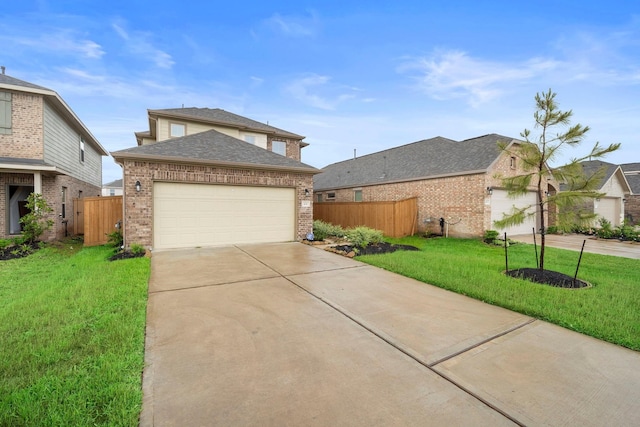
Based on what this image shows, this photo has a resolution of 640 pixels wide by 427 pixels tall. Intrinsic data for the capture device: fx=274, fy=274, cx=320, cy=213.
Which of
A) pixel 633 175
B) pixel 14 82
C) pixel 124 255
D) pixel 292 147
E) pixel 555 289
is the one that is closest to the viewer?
pixel 555 289

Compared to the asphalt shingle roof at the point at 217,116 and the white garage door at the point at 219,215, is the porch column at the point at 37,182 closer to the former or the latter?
the white garage door at the point at 219,215

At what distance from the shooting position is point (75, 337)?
307 cm

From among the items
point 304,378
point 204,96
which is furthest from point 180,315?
point 204,96

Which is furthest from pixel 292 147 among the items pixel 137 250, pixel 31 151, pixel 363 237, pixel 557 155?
pixel 557 155

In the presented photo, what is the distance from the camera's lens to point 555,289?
16.3 ft

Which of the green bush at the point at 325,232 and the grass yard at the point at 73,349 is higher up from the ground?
the green bush at the point at 325,232

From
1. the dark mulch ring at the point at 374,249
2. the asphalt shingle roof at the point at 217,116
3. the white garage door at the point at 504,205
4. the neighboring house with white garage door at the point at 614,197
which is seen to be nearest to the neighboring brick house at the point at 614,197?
the neighboring house with white garage door at the point at 614,197

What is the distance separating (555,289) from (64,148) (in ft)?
57.8

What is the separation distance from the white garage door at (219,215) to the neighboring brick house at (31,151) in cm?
490

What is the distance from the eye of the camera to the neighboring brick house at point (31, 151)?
9680 millimetres

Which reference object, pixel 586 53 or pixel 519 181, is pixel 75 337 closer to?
pixel 519 181

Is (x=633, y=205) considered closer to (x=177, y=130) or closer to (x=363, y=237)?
(x=363, y=237)

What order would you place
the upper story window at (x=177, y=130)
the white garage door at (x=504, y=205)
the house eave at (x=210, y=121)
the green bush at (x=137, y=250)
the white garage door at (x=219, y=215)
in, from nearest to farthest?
the green bush at (x=137, y=250) < the white garage door at (x=219, y=215) < the white garage door at (x=504, y=205) < the house eave at (x=210, y=121) < the upper story window at (x=177, y=130)

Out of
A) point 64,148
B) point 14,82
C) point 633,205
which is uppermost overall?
point 14,82
